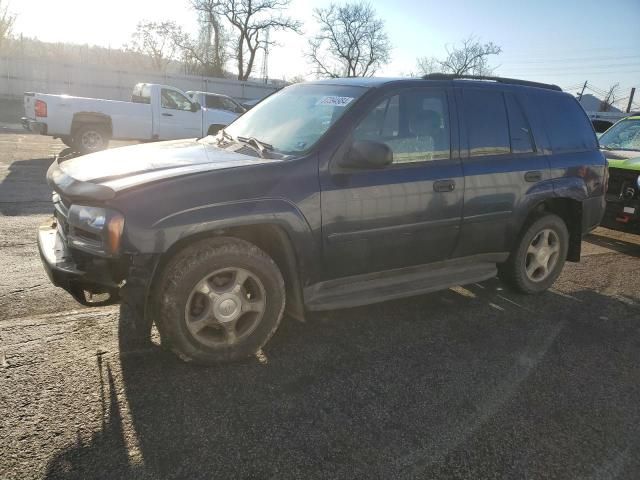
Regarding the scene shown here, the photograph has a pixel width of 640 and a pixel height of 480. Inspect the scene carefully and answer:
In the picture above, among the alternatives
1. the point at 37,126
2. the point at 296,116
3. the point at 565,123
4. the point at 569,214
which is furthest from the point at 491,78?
the point at 37,126

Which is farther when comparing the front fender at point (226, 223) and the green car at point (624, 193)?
the green car at point (624, 193)

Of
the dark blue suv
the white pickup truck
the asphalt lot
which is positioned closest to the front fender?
the dark blue suv

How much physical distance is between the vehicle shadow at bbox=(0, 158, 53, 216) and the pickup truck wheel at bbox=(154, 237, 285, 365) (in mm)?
4533

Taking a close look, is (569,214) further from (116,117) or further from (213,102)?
(213,102)

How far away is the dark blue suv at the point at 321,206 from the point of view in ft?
9.29

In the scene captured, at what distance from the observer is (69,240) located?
2.89 m

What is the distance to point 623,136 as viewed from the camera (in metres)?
7.75

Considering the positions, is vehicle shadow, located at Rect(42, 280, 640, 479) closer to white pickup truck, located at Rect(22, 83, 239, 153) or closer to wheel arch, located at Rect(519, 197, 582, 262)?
wheel arch, located at Rect(519, 197, 582, 262)

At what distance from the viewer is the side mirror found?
323 cm

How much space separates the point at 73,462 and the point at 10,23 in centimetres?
4194

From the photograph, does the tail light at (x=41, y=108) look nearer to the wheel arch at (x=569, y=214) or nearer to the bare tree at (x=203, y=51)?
the wheel arch at (x=569, y=214)

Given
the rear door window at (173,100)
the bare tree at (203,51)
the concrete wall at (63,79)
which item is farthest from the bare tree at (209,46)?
the rear door window at (173,100)

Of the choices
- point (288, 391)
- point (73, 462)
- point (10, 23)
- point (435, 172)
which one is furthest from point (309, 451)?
point (10, 23)

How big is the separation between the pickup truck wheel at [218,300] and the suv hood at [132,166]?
0.49m
